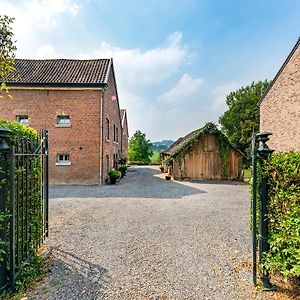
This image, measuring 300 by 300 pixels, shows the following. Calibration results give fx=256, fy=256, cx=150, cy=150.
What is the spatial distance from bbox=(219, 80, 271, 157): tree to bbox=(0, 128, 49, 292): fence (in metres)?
42.4

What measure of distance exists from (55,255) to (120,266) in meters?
1.37

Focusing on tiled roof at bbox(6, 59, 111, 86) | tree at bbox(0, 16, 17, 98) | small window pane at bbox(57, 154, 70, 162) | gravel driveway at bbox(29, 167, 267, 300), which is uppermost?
tiled roof at bbox(6, 59, 111, 86)

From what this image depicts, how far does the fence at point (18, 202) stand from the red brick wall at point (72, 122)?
1223 centimetres

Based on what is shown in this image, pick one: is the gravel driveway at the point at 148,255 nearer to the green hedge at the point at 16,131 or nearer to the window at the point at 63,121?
the green hedge at the point at 16,131

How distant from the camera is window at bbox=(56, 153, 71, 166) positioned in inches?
674

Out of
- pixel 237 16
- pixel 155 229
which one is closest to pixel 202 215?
Answer: pixel 155 229

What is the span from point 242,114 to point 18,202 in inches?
1871

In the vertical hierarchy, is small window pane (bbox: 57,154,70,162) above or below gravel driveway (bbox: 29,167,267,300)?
above

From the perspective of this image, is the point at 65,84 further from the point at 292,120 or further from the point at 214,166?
the point at 292,120

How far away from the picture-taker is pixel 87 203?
10766mm

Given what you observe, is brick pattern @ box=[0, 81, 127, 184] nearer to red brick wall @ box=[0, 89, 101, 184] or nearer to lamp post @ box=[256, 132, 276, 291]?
red brick wall @ box=[0, 89, 101, 184]

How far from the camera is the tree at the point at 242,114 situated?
4388cm

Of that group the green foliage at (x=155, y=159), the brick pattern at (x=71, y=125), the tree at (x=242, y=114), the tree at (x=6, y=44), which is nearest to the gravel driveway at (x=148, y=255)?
the tree at (x=6, y=44)

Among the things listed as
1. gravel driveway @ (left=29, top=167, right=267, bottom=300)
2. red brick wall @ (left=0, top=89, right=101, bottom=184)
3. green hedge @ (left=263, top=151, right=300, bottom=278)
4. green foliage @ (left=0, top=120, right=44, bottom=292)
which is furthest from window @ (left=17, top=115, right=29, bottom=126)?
green hedge @ (left=263, top=151, right=300, bottom=278)
